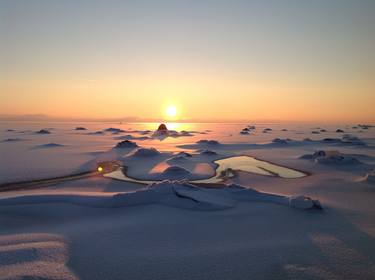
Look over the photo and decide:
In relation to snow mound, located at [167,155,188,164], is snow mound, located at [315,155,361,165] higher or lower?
higher

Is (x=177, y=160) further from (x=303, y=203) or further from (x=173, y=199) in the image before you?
(x=303, y=203)

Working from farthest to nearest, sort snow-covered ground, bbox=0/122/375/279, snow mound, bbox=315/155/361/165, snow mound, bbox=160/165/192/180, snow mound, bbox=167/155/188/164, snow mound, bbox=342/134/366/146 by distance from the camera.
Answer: snow mound, bbox=342/134/366/146, snow mound, bbox=167/155/188/164, snow mound, bbox=315/155/361/165, snow mound, bbox=160/165/192/180, snow-covered ground, bbox=0/122/375/279

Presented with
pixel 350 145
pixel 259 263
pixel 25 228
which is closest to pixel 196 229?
pixel 259 263

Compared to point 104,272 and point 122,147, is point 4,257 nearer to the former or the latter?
point 104,272

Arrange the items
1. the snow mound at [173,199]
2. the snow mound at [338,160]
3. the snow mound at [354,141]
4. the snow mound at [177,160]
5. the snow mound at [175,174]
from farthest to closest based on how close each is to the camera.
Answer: the snow mound at [354,141], the snow mound at [177,160], the snow mound at [338,160], the snow mound at [175,174], the snow mound at [173,199]

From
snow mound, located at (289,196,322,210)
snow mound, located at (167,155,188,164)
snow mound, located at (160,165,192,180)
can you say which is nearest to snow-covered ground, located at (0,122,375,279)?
snow mound, located at (289,196,322,210)

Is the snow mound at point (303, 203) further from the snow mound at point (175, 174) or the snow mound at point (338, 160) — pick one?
the snow mound at point (338, 160)

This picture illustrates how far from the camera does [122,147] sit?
14719 millimetres

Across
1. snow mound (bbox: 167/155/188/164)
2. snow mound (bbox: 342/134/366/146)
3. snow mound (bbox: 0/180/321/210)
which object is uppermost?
snow mound (bbox: 0/180/321/210)

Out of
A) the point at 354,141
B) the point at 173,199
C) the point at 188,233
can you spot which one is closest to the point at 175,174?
the point at 173,199

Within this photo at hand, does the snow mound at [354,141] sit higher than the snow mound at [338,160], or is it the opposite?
the snow mound at [338,160]

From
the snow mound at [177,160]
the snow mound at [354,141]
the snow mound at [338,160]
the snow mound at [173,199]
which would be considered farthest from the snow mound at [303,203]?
the snow mound at [354,141]

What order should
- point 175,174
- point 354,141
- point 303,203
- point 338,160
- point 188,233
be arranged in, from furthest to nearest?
point 354,141, point 338,160, point 175,174, point 303,203, point 188,233

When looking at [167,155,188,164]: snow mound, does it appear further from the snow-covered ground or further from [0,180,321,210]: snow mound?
[0,180,321,210]: snow mound
